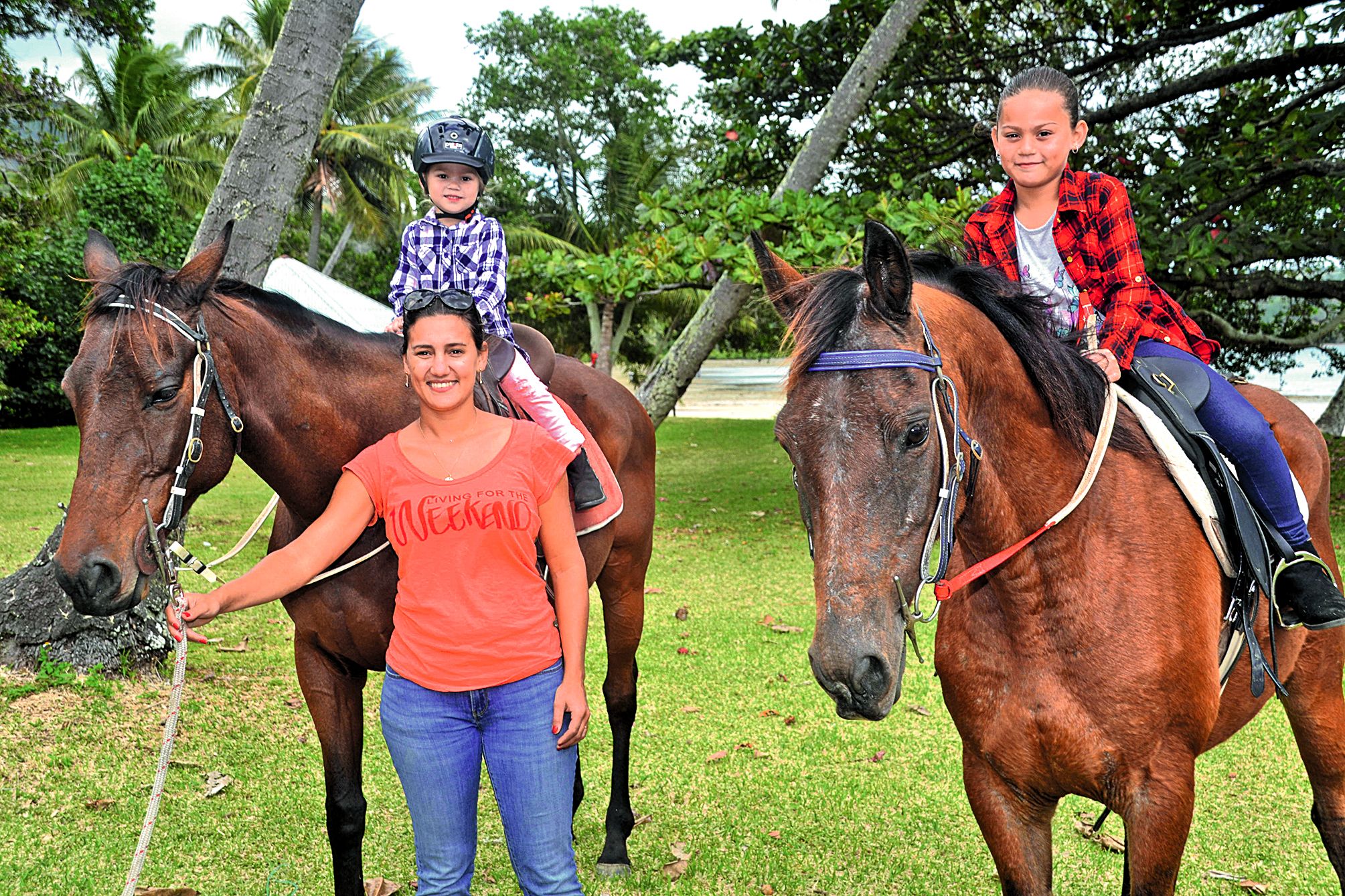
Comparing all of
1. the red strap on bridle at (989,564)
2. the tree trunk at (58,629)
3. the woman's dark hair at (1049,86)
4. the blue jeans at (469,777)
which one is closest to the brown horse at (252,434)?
the blue jeans at (469,777)

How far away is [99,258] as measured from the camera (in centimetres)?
274

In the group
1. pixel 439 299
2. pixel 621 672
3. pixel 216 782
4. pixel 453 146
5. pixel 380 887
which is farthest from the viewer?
pixel 216 782

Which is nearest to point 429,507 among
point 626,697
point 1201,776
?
point 626,697

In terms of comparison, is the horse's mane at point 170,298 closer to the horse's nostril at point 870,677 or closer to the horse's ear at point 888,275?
the horse's ear at point 888,275

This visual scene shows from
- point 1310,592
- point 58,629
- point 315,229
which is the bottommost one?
point 58,629

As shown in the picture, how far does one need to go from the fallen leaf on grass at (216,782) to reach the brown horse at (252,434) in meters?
1.76

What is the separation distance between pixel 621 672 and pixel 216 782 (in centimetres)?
208

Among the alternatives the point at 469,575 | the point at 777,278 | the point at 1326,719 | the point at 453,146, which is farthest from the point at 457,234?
the point at 1326,719

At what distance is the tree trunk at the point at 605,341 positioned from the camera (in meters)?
23.6

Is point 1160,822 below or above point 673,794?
above

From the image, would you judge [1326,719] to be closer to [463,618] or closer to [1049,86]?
[1049,86]

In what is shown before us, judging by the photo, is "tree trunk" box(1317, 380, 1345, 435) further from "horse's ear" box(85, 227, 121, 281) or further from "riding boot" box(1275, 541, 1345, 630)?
"horse's ear" box(85, 227, 121, 281)

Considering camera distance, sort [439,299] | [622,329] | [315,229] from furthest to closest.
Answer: [315,229], [622,329], [439,299]

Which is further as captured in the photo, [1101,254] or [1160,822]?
[1101,254]
